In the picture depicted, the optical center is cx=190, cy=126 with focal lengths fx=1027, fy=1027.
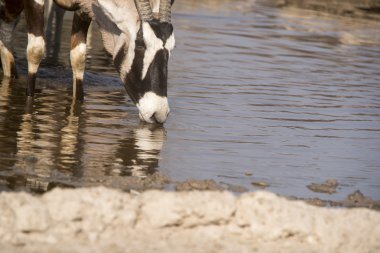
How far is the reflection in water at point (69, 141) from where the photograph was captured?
735 cm

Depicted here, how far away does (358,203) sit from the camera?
7.29 metres

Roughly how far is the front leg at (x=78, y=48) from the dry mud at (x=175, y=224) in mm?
5054

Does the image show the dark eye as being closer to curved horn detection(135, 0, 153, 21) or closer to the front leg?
curved horn detection(135, 0, 153, 21)

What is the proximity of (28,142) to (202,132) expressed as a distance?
5.95 ft

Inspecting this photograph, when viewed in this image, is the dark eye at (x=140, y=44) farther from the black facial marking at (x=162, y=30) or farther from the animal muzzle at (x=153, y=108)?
the animal muzzle at (x=153, y=108)

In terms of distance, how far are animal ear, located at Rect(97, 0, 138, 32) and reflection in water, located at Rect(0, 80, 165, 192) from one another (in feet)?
2.94

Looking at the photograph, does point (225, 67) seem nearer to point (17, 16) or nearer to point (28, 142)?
point (17, 16)

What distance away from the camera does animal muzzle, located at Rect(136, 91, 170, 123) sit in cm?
936

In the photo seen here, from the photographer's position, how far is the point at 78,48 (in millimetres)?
10961

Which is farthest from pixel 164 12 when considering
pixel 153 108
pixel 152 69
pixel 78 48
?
pixel 78 48

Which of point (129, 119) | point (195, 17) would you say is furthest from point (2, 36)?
point (195, 17)

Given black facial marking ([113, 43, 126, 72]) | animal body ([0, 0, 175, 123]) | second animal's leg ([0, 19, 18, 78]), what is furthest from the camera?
second animal's leg ([0, 19, 18, 78])

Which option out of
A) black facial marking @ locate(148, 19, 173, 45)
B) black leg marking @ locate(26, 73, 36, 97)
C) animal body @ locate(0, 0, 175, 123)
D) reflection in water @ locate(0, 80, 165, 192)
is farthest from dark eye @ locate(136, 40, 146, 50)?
black leg marking @ locate(26, 73, 36, 97)

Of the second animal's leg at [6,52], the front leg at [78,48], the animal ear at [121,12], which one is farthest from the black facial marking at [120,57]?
the second animal's leg at [6,52]
